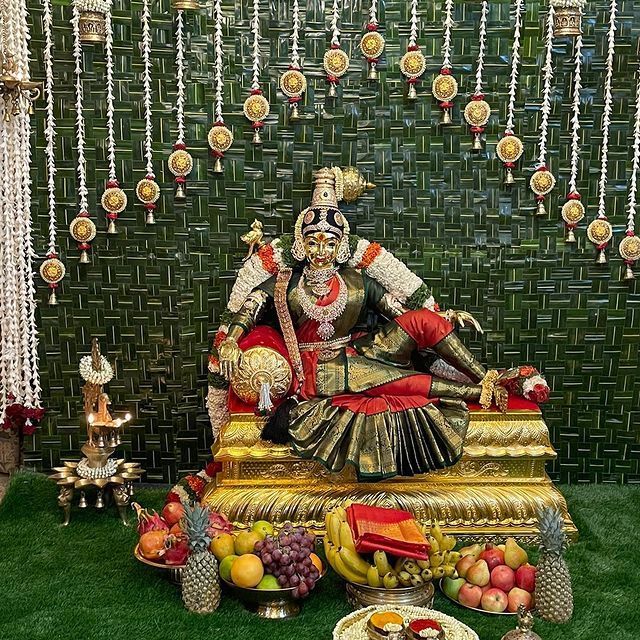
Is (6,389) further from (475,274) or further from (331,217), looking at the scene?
(475,274)

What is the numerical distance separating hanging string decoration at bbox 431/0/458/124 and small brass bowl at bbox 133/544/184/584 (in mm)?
3203

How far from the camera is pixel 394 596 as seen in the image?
4098mm

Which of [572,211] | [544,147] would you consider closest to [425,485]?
[572,211]

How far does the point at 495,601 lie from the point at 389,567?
1.79ft

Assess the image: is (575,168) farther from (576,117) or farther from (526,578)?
(526,578)

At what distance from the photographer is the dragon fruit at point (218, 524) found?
4.49 meters

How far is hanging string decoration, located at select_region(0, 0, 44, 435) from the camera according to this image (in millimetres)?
5402

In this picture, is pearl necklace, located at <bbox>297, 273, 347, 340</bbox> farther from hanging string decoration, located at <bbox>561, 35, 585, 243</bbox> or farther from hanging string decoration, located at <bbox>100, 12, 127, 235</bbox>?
hanging string decoration, located at <bbox>561, 35, 585, 243</bbox>

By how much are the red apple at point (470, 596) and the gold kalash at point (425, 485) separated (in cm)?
77

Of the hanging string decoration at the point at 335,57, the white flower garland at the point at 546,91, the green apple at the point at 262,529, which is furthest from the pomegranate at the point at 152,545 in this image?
the white flower garland at the point at 546,91

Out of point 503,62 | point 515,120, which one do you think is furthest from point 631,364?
point 503,62

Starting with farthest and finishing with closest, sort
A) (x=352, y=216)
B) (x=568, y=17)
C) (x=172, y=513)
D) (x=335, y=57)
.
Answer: (x=352, y=216) < (x=335, y=57) < (x=568, y=17) < (x=172, y=513)

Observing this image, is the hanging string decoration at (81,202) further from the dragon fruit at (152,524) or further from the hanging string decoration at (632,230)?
the hanging string decoration at (632,230)

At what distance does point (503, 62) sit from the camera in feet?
18.5
